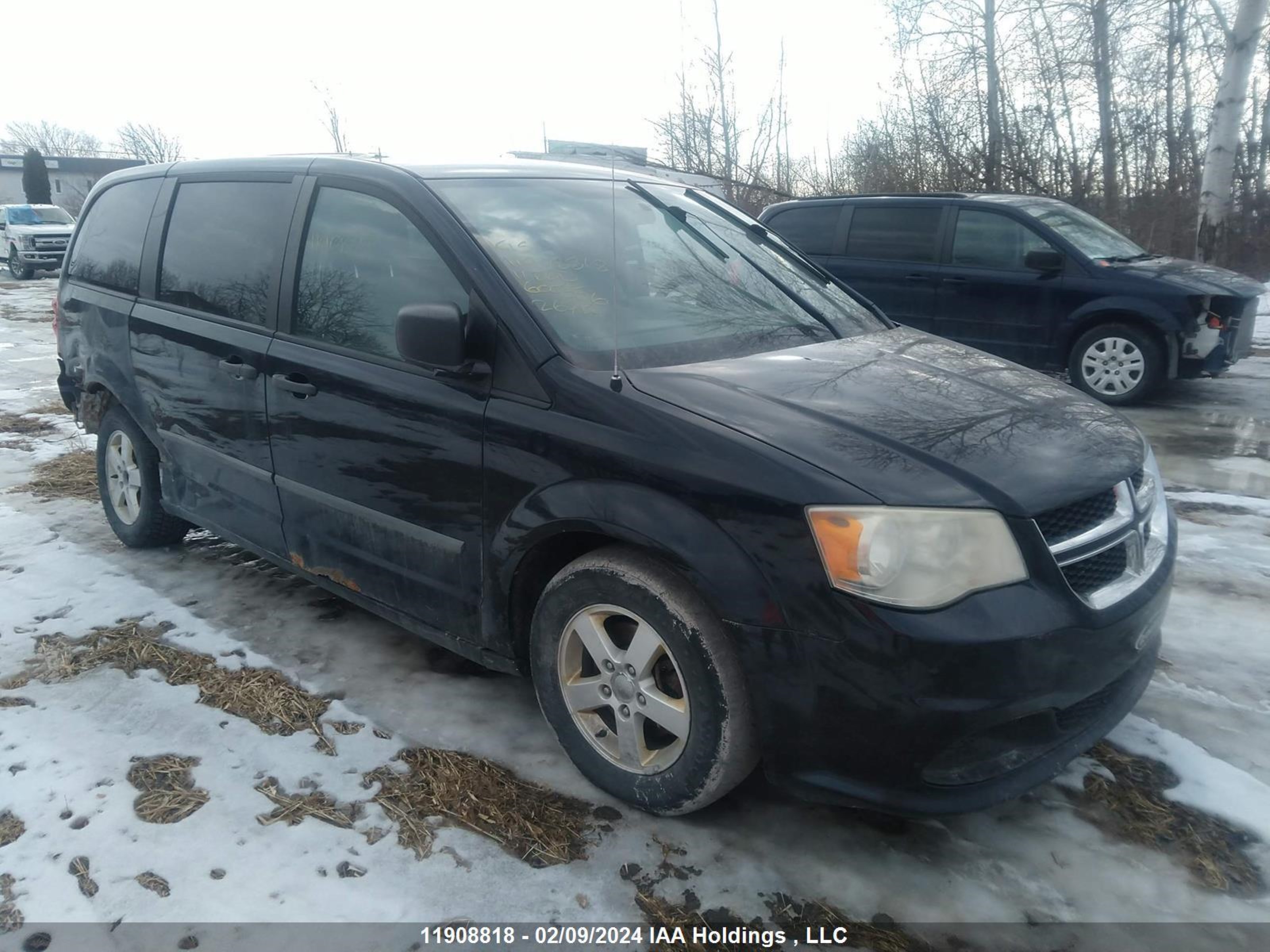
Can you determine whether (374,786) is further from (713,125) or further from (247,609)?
(713,125)

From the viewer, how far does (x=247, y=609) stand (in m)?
3.99

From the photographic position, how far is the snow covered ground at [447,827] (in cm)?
228

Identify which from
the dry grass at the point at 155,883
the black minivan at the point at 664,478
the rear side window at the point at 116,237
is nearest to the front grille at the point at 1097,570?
the black minivan at the point at 664,478

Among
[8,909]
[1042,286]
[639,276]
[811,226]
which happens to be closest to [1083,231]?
[1042,286]

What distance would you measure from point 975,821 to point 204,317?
333cm

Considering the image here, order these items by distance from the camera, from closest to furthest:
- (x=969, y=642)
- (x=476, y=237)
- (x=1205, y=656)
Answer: (x=969, y=642) → (x=476, y=237) → (x=1205, y=656)

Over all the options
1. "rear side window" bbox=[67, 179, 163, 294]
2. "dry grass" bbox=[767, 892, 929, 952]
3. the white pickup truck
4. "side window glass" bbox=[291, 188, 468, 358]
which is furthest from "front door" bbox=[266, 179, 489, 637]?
the white pickup truck

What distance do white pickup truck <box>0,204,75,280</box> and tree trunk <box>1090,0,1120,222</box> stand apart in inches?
964

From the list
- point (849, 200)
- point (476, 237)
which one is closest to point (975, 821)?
point (476, 237)

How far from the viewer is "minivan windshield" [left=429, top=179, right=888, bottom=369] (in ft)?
9.20

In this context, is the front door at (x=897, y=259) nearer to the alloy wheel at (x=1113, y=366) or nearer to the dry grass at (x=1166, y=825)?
the alloy wheel at (x=1113, y=366)

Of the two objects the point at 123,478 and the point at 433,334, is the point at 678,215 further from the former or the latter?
the point at 123,478

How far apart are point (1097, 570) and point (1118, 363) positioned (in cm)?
652

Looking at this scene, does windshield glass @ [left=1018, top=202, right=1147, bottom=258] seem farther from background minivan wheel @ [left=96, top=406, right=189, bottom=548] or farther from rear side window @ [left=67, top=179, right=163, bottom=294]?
background minivan wheel @ [left=96, top=406, right=189, bottom=548]
